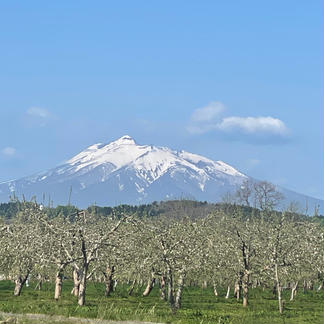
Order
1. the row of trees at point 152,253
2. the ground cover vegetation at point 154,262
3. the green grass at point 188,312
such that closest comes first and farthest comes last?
the green grass at point 188,312 → the ground cover vegetation at point 154,262 → the row of trees at point 152,253

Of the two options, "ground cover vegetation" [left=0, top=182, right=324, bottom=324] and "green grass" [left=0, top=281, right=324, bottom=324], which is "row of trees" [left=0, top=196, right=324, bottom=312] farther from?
"green grass" [left=0, top=281, right=324, bottom=324]

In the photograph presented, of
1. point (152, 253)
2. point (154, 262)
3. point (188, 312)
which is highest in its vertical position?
point (152, 253)

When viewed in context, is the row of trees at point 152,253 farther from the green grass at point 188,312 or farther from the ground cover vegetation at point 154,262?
the green grass at point 188,312

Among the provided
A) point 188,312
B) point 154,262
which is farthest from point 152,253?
point 188,312

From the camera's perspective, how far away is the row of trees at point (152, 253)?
135 feet


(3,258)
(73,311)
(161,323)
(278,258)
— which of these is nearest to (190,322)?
(161,323)

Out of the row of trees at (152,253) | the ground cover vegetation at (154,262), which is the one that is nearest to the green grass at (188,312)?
the ground cover vegetation at (154,262)

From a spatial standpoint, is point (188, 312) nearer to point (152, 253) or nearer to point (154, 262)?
point (154, 262)

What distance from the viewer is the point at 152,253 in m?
42.7

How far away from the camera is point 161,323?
31.2 metres

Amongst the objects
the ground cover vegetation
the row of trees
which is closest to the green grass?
the ground cover vegetation

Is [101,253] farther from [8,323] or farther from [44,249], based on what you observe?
[8,323]

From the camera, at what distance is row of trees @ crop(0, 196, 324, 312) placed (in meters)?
41.2

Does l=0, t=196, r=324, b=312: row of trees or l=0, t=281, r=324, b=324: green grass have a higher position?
l=0, t=196, r=324, b=312: row of trees
